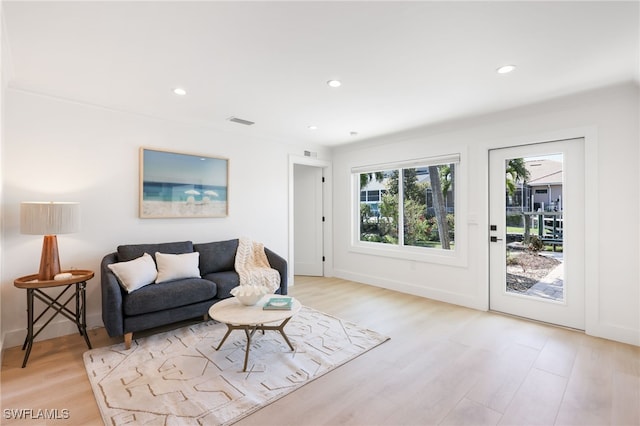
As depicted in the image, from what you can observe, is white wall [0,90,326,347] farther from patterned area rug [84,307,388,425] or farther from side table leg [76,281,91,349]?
patterned area rug [84,307,388,425]

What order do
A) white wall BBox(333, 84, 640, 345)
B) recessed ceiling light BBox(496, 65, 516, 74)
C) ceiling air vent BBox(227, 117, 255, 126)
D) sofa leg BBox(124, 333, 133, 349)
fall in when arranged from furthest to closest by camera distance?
ceiling air vent BBox(227, 117, 255, 126) → white wall BBox(333, 84, 640, 345) → sofa leg BBox(124, 333, 133, 349) → recessed ceiling light BBox(496, 65, 516, 74)

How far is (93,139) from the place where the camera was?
10.5ft

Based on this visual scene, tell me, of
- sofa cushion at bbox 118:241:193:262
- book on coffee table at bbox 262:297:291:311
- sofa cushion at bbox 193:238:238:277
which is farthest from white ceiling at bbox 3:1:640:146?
book on coffee table at bbox 262:297:291:311

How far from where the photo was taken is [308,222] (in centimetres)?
579

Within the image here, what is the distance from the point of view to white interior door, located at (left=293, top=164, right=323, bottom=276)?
18.7ft

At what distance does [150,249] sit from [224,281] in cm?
89

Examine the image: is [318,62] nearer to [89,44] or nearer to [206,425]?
[89,44]

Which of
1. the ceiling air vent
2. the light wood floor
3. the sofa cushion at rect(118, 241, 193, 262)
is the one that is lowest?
the light wood floor

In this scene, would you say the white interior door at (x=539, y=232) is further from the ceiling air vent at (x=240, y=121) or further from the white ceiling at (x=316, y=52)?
the ceiling air vent at (x=240, y=121)

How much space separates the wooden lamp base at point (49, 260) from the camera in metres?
2.63

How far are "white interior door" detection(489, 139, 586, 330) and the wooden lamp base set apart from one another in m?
4.57

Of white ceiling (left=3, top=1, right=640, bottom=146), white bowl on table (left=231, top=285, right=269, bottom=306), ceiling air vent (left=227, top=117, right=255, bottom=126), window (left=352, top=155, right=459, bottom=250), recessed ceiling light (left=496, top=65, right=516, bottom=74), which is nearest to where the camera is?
white ceiling (left=3, top=1, right=640, bottom=146)

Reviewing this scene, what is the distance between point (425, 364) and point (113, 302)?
2644mm

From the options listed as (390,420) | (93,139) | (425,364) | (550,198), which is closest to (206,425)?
(390,420)
